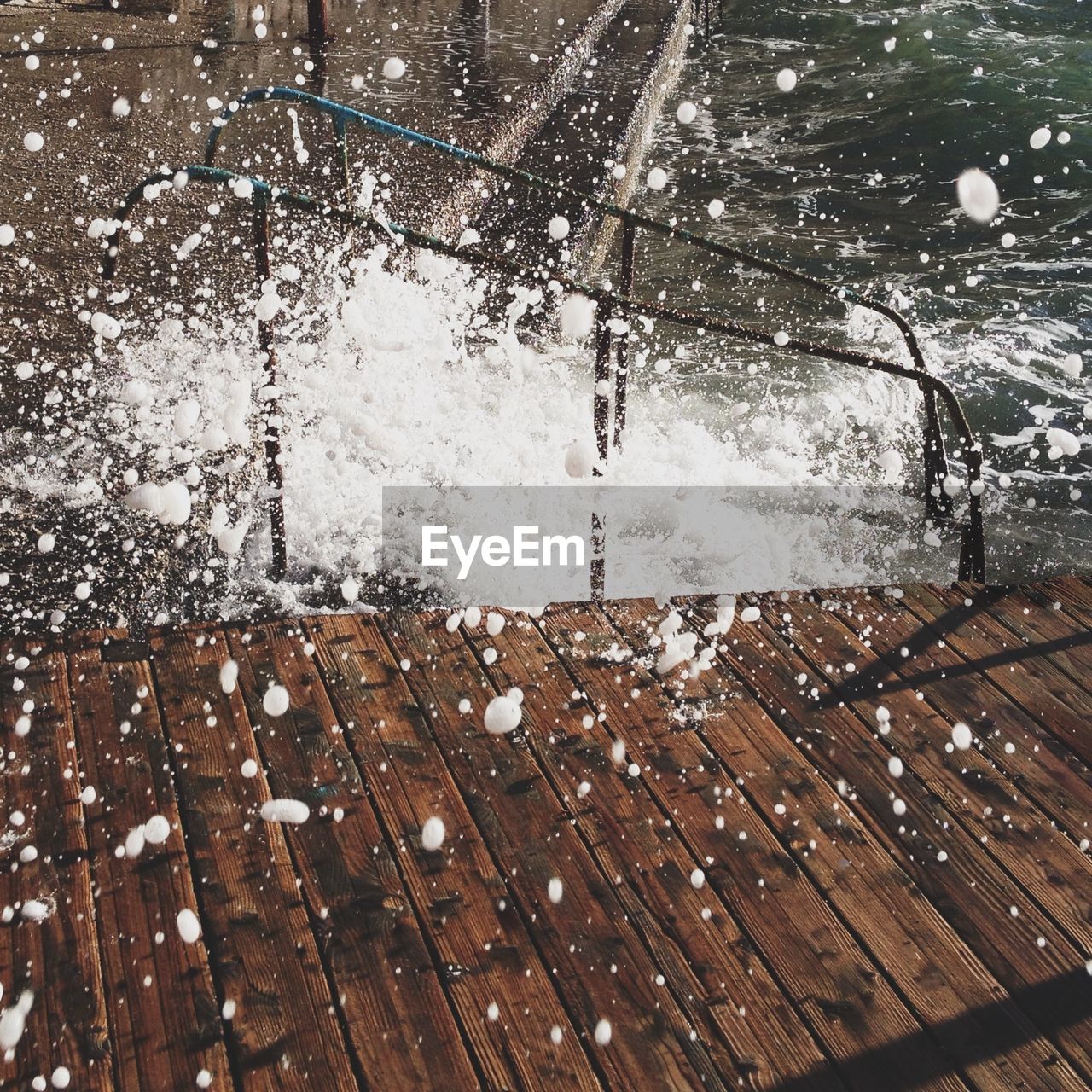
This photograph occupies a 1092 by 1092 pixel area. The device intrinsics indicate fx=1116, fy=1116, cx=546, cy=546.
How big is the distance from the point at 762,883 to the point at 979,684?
2.90 feet

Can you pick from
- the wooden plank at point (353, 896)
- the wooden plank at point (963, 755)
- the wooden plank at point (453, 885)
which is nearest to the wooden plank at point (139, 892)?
the wooden plank at point (353, 896)

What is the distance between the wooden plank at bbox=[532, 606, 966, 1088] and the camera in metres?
1.71

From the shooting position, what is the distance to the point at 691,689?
2.46 m

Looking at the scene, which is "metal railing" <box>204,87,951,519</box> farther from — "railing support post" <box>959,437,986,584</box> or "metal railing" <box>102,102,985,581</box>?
"railing support post" <box>959,437,986,584</box>

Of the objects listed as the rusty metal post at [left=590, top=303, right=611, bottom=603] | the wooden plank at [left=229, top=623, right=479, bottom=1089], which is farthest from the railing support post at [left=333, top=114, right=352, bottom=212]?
the wooden plank at [left=229, top=623, right=479, bottom=1089]

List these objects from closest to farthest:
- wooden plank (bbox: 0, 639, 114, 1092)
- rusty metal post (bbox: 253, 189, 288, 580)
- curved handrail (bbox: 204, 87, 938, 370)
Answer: wooden plank (bbox: 0, 639, 114, 1092)
rusty metal post (bbox: 253, 189, 288, 580)
curved handrail (bbox: 204, 87, 938, 370)

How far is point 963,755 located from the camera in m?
2.31

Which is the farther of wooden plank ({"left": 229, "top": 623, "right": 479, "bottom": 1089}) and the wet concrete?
the wet concrete

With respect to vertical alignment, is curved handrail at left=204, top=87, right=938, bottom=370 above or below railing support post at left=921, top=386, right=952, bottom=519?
above

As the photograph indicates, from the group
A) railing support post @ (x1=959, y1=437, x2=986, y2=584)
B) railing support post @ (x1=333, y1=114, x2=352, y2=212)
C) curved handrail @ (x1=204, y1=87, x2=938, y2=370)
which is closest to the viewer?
curved handrail @ (x1=204, y1=87, x2=938, y2=370)

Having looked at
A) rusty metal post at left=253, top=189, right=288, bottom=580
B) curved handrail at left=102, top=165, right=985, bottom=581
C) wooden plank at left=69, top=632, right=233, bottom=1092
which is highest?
curved handrail at left=102, top=165, right=985, bottom=581

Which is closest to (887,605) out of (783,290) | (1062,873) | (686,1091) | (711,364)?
(1062,873)

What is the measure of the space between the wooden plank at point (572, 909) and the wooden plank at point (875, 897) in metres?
0.34

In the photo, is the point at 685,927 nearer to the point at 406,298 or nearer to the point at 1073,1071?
the point at 1073,1071
